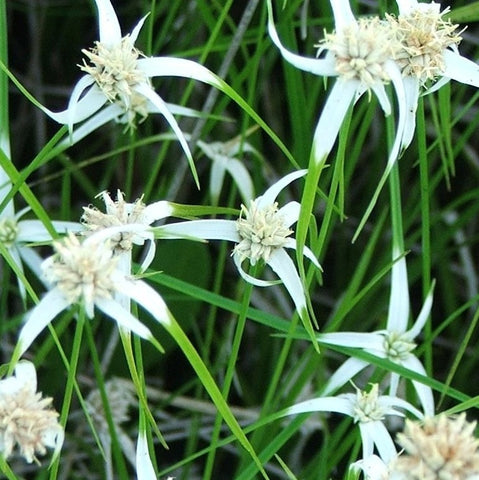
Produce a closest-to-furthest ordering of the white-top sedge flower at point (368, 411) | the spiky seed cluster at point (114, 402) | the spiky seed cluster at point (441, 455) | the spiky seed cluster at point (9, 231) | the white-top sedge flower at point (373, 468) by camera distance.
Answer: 1. the spiky seed cluster at point (441, 455)
2. the white-top sedge flower at point (373, 468)
3. the white-top sedge flower at point (368, 411)
4. the spiky seed cluster at point (9, 231)
5. the spiky seed cluster at point (114, 402)

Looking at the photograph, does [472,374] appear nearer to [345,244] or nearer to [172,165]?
[345,244]

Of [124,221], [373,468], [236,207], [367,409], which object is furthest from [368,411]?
[236,207]

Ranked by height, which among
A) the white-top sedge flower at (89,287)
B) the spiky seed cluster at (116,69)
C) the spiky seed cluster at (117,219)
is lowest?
the white-top sedge flower at (89,287)

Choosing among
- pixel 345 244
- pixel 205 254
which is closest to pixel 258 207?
pixel 205 254

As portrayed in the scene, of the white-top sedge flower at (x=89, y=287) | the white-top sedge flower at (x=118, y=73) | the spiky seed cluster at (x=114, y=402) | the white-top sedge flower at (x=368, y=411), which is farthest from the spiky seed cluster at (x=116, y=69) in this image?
the spiky seed cluster at (x=114, y=402)

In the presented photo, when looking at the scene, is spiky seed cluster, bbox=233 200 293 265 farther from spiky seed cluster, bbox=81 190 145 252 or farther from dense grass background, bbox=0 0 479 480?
dense grass background, bbox=0 0 479 480

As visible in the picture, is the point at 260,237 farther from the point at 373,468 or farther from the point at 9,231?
the point at 9,231

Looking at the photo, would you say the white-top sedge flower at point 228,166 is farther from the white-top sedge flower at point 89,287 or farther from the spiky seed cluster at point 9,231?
the white-top sedge flower at point 89,287
